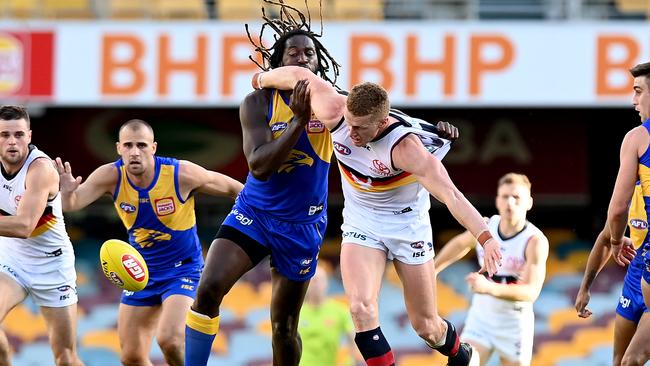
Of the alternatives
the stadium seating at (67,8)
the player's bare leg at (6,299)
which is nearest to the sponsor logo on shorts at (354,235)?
the player's bare leg at (6,299)

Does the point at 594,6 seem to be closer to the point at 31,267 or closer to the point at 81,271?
the point at 81,271

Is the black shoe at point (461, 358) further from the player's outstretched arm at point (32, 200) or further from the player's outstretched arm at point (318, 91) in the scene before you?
the player's outstretched arm at point (32, 200)

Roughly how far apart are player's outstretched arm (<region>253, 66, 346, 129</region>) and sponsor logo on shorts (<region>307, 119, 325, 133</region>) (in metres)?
0.42

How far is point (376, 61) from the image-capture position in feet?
47.0

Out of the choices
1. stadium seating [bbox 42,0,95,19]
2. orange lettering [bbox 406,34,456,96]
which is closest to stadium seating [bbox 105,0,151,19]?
stadium seating [bbox 42,0,95,19]

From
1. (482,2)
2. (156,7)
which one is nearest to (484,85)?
(482,2)

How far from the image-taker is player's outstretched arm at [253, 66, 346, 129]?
6.98 m

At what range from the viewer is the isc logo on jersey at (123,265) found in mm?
8016

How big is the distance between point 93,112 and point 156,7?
3081mm

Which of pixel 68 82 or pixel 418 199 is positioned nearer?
pixel 418 199

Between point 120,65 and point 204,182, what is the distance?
6.13 meters

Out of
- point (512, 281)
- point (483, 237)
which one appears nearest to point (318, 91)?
point (483, 237)

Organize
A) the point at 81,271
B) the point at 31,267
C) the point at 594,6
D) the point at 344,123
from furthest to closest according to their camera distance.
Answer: the point at 81,271 → the point at 594,6 → the point at 31,267 → the point at 344,123

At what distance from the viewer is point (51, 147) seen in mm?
17703
